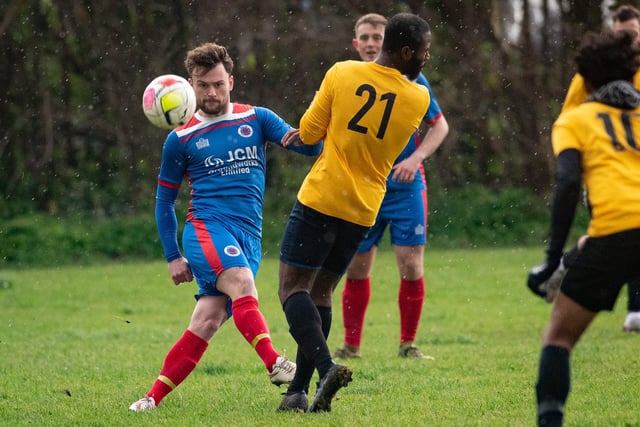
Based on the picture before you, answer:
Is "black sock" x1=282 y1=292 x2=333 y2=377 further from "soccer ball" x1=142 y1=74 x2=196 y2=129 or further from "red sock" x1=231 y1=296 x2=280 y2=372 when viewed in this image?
"soccer ball" x1=142 y1=74 x2=196 y2=129

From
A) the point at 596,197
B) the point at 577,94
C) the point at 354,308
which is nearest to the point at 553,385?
the point at 596,197

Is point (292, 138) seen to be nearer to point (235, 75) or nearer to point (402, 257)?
point (402, 257)

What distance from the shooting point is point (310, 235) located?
5.06 metres

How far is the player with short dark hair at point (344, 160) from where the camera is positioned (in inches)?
195

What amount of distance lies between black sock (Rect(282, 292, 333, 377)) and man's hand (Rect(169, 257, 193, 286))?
2.36ft

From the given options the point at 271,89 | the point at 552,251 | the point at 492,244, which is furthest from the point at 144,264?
the point at 552,251

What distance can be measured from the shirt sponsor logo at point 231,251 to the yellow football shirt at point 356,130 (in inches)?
20.8

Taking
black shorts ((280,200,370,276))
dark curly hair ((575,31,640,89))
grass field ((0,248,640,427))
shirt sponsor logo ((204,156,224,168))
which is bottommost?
grass field ((0,248,640,427))

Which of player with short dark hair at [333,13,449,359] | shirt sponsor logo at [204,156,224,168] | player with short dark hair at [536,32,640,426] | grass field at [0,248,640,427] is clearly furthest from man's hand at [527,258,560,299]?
player with short dark hair at [333,13,449,359]

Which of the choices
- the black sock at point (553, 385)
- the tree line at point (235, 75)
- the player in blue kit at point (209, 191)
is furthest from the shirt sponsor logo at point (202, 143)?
the tree line at point (235, 75)

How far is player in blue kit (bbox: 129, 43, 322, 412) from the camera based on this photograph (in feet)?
18.1

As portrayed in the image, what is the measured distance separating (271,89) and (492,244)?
4769mm

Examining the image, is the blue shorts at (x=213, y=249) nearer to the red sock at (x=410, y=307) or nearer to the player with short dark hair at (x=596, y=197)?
the player with short dark hair at (x=596, y=197)

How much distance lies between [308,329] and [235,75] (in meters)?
13.8
